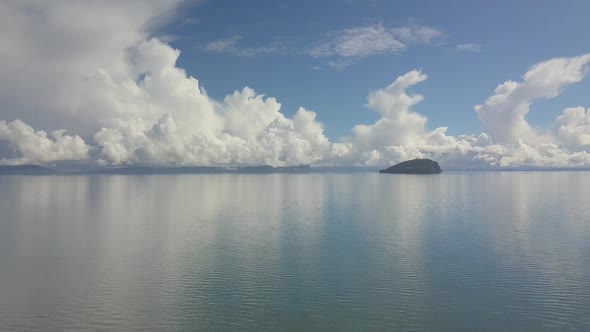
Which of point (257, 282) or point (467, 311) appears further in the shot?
point (257, 282)

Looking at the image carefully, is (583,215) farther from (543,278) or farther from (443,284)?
(443,284)

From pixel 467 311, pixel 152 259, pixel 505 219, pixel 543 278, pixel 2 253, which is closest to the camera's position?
pixel 467 311

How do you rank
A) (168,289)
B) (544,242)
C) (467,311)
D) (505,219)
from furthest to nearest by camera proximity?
1. (505,219)
2. (544,242)
3. (168,289)
4. (467,311)

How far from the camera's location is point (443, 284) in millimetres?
50250

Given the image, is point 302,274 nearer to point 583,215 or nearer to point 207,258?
point 207,258

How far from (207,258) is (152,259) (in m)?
8.30

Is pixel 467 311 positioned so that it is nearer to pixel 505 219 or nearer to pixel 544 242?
pixel 544 242

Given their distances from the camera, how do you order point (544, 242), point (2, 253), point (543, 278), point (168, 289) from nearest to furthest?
point (168, 289) → point (543, 278) → point (2, 253) → point (544, 242)

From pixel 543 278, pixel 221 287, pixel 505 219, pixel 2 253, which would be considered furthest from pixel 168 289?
pixel 505 219

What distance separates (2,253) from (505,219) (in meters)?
109

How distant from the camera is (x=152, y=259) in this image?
2483 inches

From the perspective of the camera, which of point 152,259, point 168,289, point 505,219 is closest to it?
point 168,289

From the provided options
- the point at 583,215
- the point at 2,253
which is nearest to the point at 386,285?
the point at 2,253

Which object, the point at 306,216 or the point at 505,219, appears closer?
the point at 505,219
